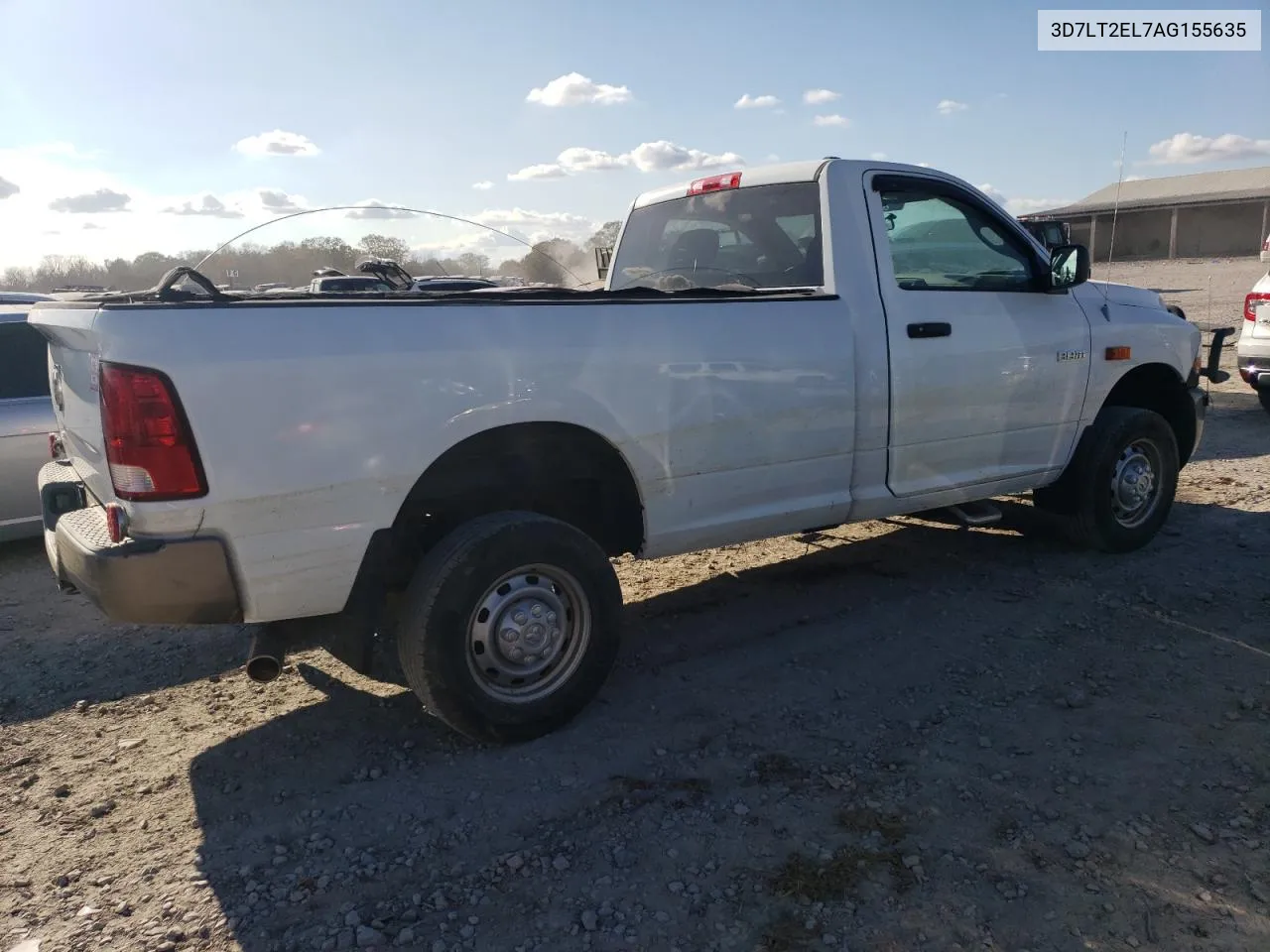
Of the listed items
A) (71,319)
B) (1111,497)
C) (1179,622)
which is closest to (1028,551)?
(1111,497)

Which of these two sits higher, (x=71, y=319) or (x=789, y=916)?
(x=71, y=319)

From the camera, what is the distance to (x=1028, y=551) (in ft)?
19.0

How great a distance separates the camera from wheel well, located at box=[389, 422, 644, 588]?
11.5ft

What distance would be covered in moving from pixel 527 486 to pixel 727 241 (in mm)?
1921

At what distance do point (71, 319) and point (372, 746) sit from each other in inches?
70.9

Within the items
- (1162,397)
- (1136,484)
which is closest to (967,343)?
(1136,484)

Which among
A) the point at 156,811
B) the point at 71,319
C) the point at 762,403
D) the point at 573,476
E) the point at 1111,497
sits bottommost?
the point at 156,811

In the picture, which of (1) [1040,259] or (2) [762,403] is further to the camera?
(1) [1040,259]

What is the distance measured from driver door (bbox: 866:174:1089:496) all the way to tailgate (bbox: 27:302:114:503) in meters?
3.14

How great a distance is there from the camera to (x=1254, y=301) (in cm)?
964

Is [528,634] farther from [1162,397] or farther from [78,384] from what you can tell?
[1162,397]

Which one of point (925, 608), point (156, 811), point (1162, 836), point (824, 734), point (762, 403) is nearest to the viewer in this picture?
point (1162, 836)

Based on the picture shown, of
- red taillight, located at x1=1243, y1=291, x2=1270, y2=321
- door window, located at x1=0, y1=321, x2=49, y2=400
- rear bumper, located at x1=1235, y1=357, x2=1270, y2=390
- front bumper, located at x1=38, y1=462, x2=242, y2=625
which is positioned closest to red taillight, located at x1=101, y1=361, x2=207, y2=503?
front bumper, located at x1=38, y1=462, x2=242, y2=625

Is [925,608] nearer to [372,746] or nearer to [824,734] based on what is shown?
[824,734]
